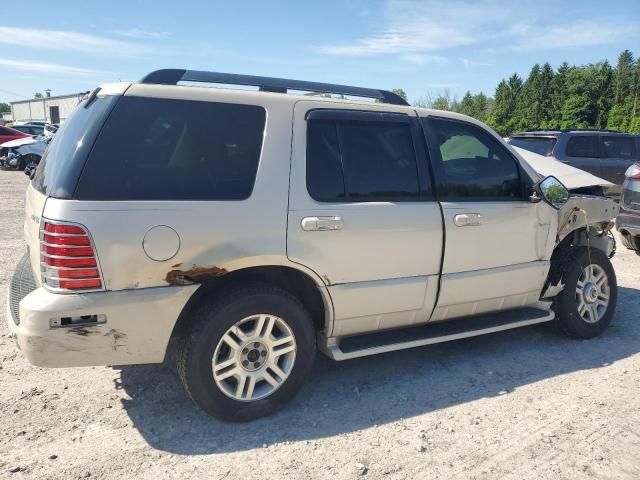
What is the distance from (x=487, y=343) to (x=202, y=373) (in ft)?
8.76

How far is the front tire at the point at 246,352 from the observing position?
300 cm

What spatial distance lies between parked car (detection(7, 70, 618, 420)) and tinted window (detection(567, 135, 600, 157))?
7187mm

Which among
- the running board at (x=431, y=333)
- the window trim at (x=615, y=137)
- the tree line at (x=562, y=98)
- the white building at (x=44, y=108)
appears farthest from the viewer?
the white building at (x=44, y=108)

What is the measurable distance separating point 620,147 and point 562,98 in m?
26.6

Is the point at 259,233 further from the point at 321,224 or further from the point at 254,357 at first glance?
the point at 254,357

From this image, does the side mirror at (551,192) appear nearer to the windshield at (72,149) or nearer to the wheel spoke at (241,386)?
the wheel spoke at (241,386)

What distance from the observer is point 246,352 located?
3.18 metres

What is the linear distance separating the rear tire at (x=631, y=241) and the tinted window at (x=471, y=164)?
4650mm

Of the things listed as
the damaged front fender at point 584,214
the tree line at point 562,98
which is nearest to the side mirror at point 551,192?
the damaged front fender at point 584,214

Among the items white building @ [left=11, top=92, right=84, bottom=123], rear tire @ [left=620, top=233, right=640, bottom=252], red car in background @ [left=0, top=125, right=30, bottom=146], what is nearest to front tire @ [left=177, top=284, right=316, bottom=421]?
rear tire @ [left=620, top=233, right=640, bottom=252]

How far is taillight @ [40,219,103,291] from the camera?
2637 millimetres

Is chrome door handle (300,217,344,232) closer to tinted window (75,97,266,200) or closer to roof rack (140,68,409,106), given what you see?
tinted window (75,97,266,200)

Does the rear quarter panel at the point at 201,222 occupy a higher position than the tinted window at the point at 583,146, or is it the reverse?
the tinted window at the point at 583,146

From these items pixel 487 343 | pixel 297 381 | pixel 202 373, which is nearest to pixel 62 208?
pixel 202 373
